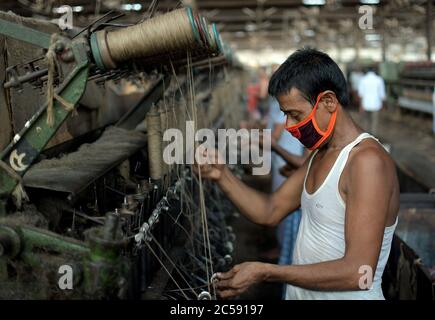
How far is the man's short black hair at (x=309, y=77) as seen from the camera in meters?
1.79

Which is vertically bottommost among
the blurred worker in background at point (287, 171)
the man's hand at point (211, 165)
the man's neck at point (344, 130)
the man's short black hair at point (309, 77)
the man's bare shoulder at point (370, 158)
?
the blurred worker in background at point (287, 171)

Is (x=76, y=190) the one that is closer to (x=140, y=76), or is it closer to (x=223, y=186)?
(x=223, y=186)

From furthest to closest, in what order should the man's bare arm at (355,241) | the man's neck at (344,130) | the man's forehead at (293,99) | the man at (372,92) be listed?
the man at (372,92), the man's neck at (344,130), the man's forehead at (293,99), the man's bare arm at (355,241)

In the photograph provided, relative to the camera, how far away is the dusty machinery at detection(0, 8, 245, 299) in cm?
153

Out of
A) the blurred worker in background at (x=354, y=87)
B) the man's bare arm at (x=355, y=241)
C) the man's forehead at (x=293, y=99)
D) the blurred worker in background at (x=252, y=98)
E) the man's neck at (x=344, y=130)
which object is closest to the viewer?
the man's bare arm at (x=355, y=241)

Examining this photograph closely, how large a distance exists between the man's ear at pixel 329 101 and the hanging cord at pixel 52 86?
0.87m

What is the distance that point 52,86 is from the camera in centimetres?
154

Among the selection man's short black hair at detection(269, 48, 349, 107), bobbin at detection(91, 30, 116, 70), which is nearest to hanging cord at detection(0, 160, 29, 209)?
bobbin at detection(91, 30, 116, 70)

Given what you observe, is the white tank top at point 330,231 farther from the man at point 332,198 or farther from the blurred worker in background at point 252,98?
A: the blurred worker in background at point 252,98

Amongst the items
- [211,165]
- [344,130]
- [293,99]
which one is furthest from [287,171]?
[293,99]

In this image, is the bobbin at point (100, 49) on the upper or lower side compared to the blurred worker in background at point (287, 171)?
upper

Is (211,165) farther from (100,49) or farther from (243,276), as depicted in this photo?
(100,49)

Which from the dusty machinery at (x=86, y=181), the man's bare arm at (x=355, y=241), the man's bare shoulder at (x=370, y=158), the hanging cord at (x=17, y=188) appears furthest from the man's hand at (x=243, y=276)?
the hanging cord at (x=17, y=188)
